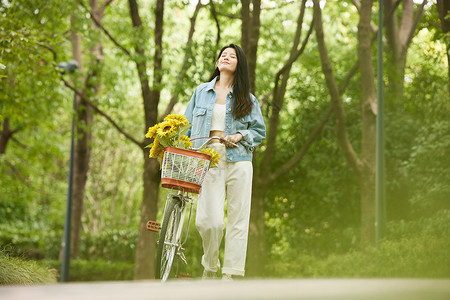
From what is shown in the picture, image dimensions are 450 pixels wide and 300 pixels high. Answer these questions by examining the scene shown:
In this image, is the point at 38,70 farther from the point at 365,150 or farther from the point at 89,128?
the point at 365,150

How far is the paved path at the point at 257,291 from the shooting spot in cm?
90

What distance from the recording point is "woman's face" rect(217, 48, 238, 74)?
531cm

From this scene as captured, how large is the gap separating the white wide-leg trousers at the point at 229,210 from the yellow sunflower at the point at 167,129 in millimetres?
476

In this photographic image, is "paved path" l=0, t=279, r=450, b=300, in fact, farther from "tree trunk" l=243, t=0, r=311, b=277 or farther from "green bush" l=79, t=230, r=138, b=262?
"green bush" l=79, t=230, r=138, b=262

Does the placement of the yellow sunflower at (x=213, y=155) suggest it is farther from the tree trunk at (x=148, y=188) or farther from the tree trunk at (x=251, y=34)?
the tree trunk at (x=148, y=188)

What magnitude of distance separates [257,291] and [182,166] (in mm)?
3450

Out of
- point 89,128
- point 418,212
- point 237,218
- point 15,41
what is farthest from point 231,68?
point 89,128

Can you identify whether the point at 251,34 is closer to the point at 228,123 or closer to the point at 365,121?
the point at 365,121

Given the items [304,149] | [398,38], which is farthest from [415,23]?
[304,149]

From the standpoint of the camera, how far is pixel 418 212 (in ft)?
39.8

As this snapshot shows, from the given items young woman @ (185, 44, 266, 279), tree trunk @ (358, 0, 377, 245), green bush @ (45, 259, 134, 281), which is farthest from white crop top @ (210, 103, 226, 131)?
green bush @ (45, 259, 134, 281)

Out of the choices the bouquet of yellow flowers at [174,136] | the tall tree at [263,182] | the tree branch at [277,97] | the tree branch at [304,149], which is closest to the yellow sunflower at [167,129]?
the bouquet of yellow flowers at [174,136]

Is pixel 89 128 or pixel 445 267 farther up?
pixel 89 128

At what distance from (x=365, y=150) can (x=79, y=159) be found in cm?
755
